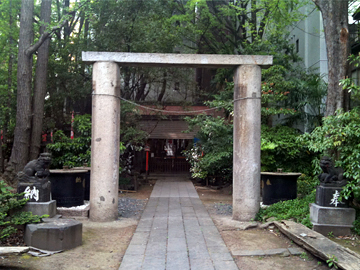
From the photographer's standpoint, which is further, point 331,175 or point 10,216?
point 331,175

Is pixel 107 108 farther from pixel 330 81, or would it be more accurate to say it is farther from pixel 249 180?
pixel 330 81

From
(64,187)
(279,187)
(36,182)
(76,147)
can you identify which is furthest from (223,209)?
(76,147)

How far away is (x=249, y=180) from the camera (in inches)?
331

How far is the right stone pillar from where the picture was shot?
841cm

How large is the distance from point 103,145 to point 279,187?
4.87 meters

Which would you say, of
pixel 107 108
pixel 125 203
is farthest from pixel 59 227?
pixel 125 203

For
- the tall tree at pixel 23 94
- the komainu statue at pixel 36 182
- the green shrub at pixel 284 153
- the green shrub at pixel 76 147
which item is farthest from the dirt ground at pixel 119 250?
the tall tree at pixel 23 94

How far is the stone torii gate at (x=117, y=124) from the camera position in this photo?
27.2ft

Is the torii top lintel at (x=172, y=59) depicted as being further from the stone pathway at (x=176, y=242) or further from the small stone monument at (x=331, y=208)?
the stone pathway at (x=176, y=242)

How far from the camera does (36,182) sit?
736cm

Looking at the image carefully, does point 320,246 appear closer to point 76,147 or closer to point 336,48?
point 336,48

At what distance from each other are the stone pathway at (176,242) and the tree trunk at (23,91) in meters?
5.56

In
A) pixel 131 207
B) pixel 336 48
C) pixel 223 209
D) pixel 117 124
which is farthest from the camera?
pixel 131 207

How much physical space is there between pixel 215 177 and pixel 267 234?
859cm
